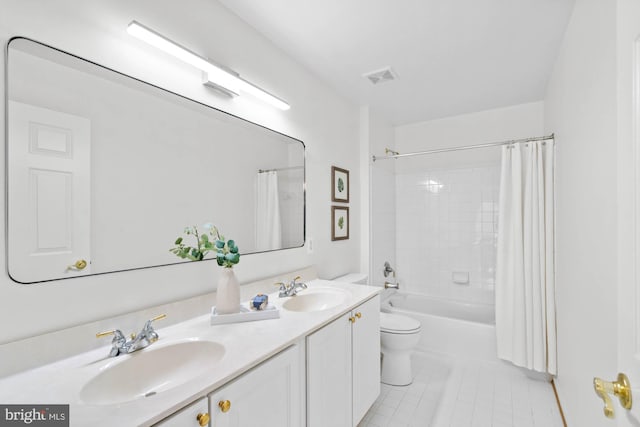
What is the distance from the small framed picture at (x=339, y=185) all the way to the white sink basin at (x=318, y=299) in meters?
0.89

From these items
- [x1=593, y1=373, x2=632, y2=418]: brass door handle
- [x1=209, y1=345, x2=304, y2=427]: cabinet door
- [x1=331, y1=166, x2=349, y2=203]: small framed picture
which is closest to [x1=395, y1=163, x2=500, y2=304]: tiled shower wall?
[x1=331, y1=166, x2=349, y2=203]: small framed picture

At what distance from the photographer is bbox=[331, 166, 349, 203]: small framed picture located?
2559 mm

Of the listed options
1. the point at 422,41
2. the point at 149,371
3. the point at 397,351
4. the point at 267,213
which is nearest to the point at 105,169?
the point at 149,371

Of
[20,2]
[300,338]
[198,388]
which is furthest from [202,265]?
[20,2]

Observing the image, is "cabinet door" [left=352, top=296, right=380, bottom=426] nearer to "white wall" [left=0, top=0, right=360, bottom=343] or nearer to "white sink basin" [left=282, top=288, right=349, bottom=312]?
"white sink basin" [left=282, top=288, right=349, bottom=312]

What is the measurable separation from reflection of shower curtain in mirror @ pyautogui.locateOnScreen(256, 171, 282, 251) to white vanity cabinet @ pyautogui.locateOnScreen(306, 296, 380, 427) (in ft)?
2.16

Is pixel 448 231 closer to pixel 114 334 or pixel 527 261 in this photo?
pixel 527 261

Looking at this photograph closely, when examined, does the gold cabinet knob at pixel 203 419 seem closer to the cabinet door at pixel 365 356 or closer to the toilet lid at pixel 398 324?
the cabinet door at pixel 365 356

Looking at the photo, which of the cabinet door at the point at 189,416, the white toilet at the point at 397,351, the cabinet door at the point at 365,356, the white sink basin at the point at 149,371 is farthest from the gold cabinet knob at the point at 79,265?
the white toilet at the point at 397,351

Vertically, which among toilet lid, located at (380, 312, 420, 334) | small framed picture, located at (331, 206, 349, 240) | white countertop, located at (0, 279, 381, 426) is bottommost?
toilet lid, located at (380, 312, 420, 334)

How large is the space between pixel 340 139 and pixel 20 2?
208 centimetres

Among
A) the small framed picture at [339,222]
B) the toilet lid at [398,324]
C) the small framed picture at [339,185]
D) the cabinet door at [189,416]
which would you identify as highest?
the small framed picture at [339,185]

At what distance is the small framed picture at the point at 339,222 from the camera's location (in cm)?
255

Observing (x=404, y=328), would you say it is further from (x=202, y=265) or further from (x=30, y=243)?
(x=30, y=243)
